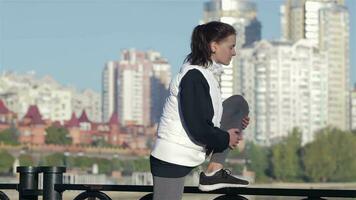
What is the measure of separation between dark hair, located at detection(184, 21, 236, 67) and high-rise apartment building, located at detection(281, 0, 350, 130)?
5239 inches

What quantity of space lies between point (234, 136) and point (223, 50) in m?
0.35

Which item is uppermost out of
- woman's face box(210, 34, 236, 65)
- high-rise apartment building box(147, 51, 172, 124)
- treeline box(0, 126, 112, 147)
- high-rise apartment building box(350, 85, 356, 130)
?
high-rise apartment building box(147, 51, 172, 124)

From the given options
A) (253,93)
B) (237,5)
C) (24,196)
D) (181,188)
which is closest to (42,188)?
(24,196)

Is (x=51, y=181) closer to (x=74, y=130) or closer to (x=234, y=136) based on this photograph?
(x=234, y=136)

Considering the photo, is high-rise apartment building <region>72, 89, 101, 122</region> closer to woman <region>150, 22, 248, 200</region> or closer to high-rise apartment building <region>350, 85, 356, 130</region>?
high-rise apartment building <region>350, 85, 356, 130</region>

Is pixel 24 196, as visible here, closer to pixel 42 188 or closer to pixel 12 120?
pixel 42 188

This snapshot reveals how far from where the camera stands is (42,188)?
21.8 ft

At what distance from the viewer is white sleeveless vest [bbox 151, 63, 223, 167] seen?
5508 mm

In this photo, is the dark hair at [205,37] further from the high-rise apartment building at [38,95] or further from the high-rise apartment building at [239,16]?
the high-rise apartment building at [239,16]

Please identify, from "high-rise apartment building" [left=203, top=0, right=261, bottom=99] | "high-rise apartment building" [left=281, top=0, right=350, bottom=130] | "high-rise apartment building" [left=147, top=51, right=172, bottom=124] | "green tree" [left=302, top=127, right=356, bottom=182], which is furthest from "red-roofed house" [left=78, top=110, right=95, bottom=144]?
"high-rise apartment building" [left=203, top=0, right=261, bottom=99]

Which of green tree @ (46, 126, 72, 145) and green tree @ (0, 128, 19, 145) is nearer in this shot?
green tree @ (0, 128, 19, 145)

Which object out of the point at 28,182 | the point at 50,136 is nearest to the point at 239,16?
the point at 50,136

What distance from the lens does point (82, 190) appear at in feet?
20.8

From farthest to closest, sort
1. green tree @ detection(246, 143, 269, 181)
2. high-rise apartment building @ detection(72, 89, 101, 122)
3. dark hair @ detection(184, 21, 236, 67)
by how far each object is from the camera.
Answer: high-rise apartment building @ detection(72, 89, 101, 122)
green tree @ detection(246, 143, 269, 181)
dark hair @ detection(184, 21, 236, 67)
